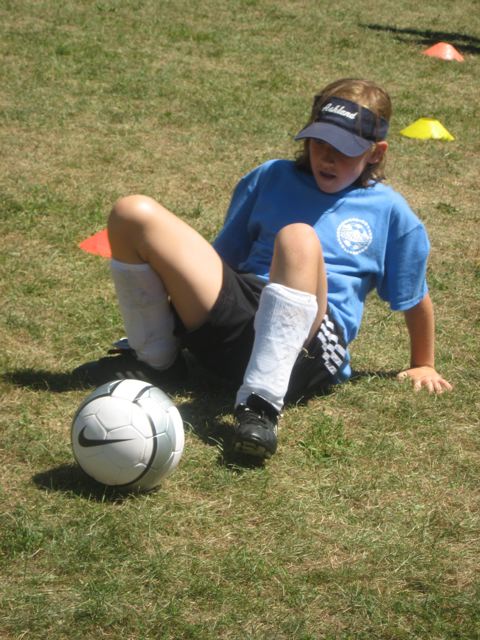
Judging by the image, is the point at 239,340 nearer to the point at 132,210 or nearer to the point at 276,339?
the point at 276,339

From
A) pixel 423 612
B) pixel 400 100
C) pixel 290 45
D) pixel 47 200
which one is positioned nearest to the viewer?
pixel 423 612

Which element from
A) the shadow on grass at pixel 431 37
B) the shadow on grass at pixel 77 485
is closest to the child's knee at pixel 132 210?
the shadow on grass at pixel 77 485

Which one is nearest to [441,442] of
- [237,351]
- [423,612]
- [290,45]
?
[237,351]

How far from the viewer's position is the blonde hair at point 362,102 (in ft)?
12.9

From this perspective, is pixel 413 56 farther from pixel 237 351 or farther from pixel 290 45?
pixel 237 351

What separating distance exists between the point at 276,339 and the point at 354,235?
680 mm

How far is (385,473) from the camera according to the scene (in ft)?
11.4

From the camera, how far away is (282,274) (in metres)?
3.48

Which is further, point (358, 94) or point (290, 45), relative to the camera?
point (290, 45)

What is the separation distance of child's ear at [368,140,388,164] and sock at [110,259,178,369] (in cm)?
98

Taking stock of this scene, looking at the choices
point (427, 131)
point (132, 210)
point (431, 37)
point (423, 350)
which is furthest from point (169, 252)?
point (431, 37)

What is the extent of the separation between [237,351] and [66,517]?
3.34 ft

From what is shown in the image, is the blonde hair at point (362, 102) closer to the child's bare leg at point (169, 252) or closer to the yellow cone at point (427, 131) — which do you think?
the child's bare leg at point (169, 252)

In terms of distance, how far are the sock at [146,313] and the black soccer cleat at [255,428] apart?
47cm
